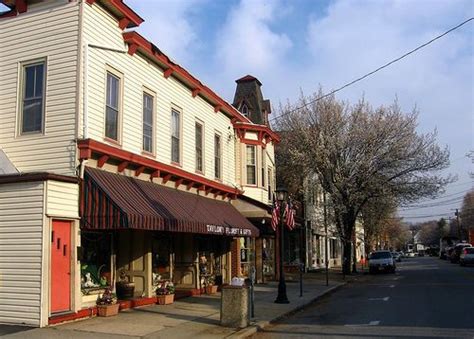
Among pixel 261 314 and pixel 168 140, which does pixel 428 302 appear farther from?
pixel 168 140

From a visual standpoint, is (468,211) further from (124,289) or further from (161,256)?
(124,289)

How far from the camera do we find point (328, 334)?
1188cm

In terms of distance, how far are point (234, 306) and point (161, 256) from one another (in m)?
6.12

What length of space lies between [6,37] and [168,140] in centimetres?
573

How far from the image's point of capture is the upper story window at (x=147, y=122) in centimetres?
1670

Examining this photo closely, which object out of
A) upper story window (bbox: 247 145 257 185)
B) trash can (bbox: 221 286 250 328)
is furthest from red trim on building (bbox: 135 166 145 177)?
upper story window (bbox: 247 145 257 185)

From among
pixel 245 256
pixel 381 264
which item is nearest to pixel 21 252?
pixel 245 256

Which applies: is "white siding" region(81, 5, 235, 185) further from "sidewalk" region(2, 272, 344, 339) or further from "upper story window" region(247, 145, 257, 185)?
"upper story window" region(247, 145, 257, 185)

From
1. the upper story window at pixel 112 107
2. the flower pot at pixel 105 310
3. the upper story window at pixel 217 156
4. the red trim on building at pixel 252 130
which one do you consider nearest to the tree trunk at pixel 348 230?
the red trim on building at pixel 252 130

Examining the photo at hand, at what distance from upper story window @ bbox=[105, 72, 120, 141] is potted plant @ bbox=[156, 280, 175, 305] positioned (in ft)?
16.8

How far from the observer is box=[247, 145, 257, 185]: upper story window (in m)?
27.0

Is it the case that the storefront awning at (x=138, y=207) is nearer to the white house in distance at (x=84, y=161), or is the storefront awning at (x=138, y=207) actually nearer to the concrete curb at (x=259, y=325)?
the white house in distance at (x=84, y=161)

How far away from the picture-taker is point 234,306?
1284cm

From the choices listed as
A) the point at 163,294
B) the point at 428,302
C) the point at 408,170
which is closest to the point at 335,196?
the point at 408,170
